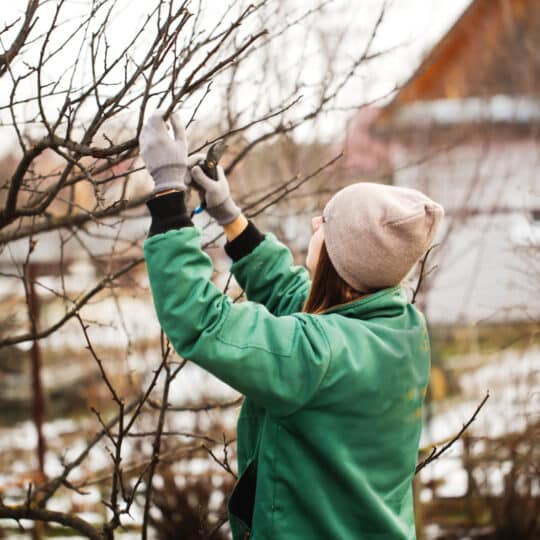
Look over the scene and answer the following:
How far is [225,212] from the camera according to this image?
197 cm

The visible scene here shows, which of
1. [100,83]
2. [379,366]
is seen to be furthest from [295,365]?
[100,83]

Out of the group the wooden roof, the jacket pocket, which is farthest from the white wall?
the jacket pocket

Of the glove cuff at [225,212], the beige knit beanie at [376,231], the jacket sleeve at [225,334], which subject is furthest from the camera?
the glove cuff at [225,212]

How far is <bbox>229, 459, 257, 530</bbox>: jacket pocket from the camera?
184 centimetres

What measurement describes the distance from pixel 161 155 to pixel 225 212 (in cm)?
38

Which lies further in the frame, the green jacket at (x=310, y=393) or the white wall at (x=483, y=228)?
the white wall at (x=483, y=228)

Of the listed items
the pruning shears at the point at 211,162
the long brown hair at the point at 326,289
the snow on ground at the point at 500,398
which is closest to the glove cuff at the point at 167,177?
the pruning shears at the point at 211,162

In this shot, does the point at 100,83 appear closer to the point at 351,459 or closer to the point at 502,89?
the point at 351,459

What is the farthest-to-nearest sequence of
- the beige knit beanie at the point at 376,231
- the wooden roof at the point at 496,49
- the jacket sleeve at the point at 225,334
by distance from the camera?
the wooden roof at the point at 496,49 → the beige knit beanie at the point at 376,231 → the jacket sleeve at the point at 225,334

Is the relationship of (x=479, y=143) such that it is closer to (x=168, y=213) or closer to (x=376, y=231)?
(x=376, y=231)

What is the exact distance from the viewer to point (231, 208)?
6.47 feet

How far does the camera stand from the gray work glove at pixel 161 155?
1.61m

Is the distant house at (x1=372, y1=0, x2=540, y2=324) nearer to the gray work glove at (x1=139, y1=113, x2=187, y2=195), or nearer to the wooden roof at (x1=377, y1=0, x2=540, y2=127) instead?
the wooden roof at (x1=377, y1=0, x2=540, y2=127)

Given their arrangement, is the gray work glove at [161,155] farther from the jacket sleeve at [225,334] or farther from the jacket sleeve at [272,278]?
the jacket sleeve at [272,278]
